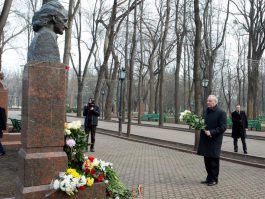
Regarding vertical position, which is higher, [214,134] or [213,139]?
[214,134]

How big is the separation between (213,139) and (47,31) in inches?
169

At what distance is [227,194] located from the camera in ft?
23.3

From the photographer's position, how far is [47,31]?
18.1 ft

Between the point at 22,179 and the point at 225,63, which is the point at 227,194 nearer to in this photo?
the point at 22,179

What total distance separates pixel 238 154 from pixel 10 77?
3825 inches

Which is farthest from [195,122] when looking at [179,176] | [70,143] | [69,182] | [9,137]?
[9,137]

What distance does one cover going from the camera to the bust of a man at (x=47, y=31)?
5.39m

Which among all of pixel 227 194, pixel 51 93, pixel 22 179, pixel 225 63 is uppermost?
pixel 225 63

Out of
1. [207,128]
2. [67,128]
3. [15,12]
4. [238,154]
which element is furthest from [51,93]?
[15,12]

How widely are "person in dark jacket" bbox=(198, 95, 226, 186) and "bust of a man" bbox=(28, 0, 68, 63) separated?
386cm

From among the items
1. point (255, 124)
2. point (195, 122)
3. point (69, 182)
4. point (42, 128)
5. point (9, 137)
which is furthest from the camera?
point (255, 124)

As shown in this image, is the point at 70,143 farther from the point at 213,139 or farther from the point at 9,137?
the point at 9,137

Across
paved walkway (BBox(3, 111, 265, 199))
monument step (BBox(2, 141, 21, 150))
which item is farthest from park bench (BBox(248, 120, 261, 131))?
monument step (BBox(2, 141, 21, 150))

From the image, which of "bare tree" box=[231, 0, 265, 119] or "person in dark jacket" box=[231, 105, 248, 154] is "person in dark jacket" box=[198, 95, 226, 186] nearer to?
"person in dark jacket" box=[231, 105, 248, 154]
